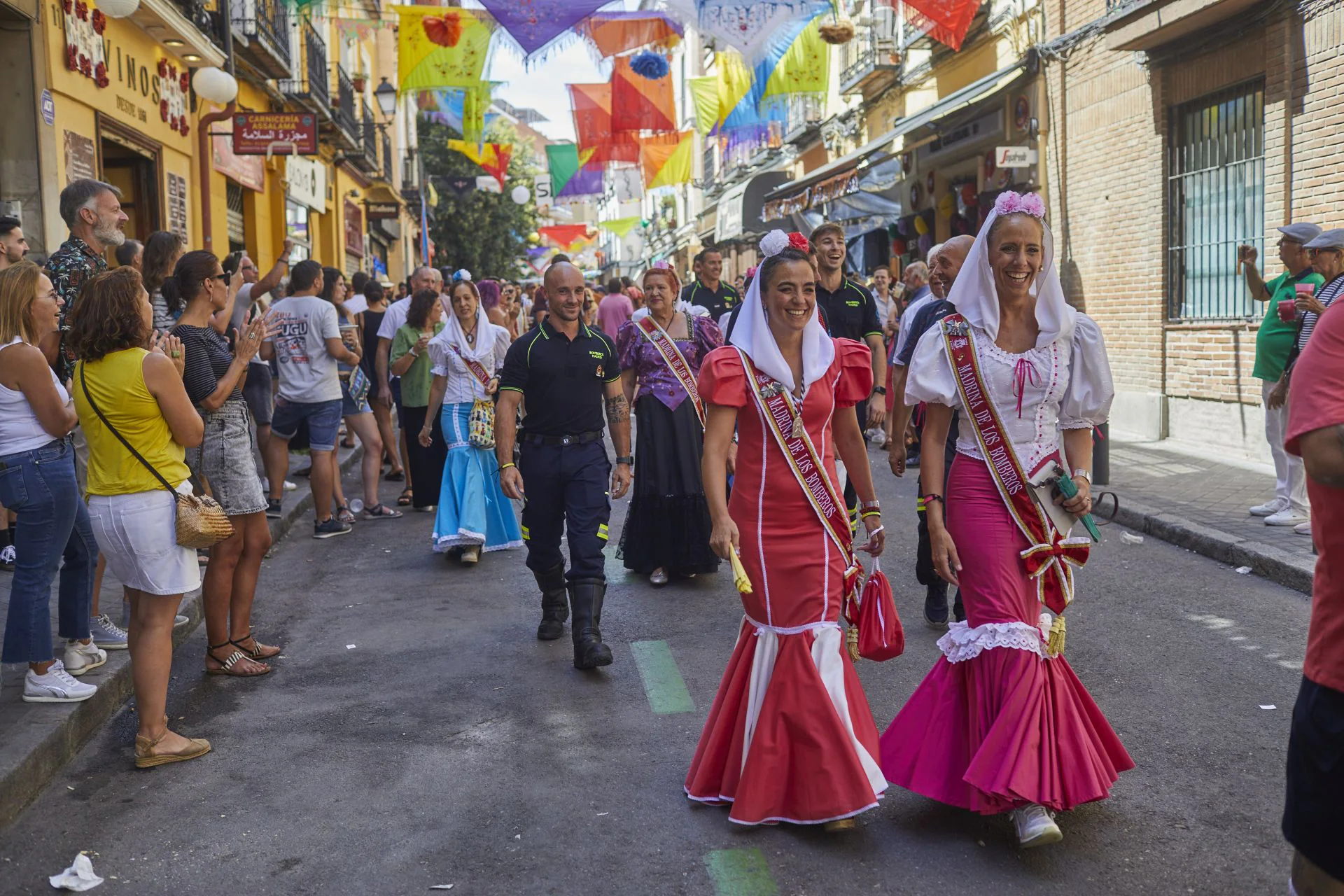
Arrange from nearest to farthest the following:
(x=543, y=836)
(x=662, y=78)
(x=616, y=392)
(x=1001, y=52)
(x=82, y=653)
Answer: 1. (x=543, y=836)
2. (x=82, y=653)
3. (x=616, y=392)
4. (x=1001, y=52)
5. (x=662, y=78)

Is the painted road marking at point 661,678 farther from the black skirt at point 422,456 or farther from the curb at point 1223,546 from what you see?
the black skirt at point 422,456

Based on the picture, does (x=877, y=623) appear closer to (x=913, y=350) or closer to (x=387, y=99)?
(x=913, y=350)

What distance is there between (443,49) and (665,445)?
10693 millimetres

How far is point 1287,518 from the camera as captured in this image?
345 inches

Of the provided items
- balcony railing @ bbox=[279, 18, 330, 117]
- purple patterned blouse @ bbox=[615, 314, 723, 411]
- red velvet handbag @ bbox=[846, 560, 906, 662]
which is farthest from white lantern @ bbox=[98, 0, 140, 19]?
balcony railing @ bbox=[279, 18, 330, 117]

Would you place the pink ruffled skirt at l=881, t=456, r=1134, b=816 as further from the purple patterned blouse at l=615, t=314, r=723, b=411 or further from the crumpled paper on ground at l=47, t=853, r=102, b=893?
the purple patterned blouse at l=615, t=314, r=723, b=411

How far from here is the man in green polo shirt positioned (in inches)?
336

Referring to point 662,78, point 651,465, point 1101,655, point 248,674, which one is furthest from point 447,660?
point 662,78

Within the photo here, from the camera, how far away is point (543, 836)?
161 inches

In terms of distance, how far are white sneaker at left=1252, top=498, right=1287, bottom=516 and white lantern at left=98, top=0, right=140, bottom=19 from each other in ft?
32.2

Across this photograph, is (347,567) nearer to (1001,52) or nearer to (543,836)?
(543,836)

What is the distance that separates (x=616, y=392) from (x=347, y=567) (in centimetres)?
301

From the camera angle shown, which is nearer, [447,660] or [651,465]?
[447,660]

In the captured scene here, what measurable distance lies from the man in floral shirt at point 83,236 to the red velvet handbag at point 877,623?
4.09m
